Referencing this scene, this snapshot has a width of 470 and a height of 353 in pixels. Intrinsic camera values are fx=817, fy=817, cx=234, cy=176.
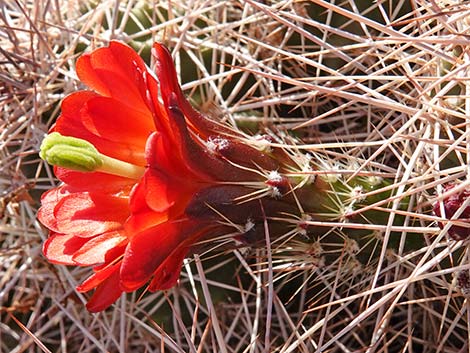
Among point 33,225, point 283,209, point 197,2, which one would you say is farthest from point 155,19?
point 283,209

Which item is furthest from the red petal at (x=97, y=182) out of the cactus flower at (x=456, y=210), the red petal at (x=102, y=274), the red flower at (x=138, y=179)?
the cactus flower at (x=456, y=210)

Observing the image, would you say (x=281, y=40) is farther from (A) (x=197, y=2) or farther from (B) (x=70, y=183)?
(B) (x=70, y=183)

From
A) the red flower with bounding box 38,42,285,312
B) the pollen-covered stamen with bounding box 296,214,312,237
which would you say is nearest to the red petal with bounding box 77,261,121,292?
the red flower with bounding box 38,42,285,312

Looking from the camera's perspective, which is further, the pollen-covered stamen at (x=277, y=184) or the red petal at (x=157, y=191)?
the pollen-covered stamen at (x=277, y=184)

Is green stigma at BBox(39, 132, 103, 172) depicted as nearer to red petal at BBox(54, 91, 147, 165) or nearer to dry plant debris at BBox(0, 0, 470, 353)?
red petal at BBox(54, 91, 147, 165)

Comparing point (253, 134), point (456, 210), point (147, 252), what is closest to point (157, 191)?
point (147, 252)

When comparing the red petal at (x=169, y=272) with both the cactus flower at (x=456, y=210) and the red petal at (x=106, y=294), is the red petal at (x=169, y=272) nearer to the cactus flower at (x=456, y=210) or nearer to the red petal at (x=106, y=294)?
the red petal at (x=106, y=294)
